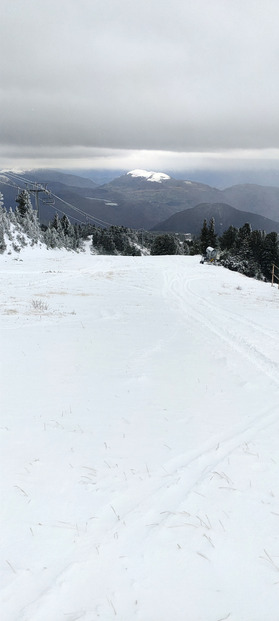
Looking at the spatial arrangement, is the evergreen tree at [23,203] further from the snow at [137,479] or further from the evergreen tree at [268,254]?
the evergreen tree at [268,254]

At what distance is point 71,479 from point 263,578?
228 cm

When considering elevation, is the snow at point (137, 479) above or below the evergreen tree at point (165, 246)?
above

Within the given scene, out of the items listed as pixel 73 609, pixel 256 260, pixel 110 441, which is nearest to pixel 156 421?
pixel 110 441

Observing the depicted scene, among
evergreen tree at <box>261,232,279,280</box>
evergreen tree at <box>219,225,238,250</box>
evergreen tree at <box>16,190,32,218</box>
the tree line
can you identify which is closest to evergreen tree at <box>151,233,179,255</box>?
the tree line

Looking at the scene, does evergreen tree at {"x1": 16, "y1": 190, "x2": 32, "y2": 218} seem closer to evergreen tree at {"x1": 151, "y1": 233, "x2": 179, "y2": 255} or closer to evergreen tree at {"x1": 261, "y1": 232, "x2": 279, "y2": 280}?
evergreen tree at {"x1": 151, "y1": 233, "x2": 179, "y2": 255}

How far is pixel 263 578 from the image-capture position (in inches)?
117

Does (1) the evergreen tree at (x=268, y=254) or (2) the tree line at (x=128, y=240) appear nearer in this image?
(2) the tree line at (x=128, y=240)

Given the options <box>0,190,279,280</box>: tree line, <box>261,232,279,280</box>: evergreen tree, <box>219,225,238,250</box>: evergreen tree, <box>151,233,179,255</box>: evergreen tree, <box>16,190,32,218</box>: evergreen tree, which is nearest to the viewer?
<box>0,190,279,280</box>: tree line

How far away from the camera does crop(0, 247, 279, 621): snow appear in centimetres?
289

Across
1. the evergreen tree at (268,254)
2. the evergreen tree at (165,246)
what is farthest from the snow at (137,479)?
the evergreen tree at (165,246)

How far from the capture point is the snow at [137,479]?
9.48ft

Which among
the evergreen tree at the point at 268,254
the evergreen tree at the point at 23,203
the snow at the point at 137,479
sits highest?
the evergreen tree at the point at 23,203

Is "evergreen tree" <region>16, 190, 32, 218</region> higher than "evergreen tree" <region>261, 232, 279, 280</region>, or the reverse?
"evergreen tree" <region>16, 190, 32, 218</region>

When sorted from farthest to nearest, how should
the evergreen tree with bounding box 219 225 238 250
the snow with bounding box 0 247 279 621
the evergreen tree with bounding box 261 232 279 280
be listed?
the evergreen tree with bounding box 219 225 238 250, the evergreen tree with bounding box 261 232 279 280, the snow with bounding box 0 247 279 621
